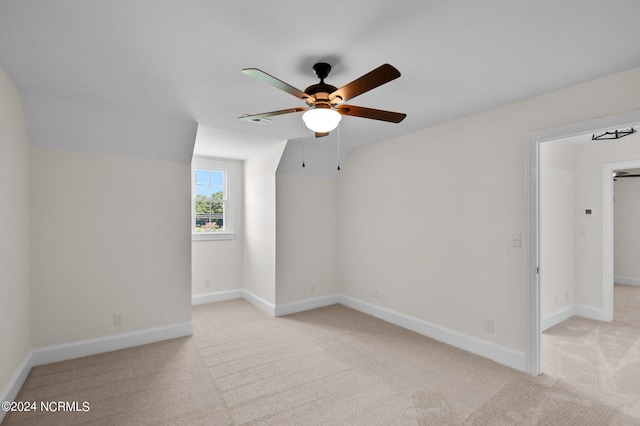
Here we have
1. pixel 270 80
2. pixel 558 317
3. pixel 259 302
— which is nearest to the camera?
pixel 270 80

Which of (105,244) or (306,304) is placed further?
(306,304)

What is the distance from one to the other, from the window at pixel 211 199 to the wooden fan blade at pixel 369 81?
3601mm

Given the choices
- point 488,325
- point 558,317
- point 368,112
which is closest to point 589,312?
point 558,317

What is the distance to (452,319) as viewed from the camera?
335 cm

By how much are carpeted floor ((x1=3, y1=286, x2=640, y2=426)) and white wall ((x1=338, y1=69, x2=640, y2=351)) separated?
20.2 inches

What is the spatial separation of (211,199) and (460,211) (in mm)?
3787

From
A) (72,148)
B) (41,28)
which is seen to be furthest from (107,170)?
(41,28)

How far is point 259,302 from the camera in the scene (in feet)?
15.5

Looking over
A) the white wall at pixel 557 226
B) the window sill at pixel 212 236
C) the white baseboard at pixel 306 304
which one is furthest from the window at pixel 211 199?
the white wall at pixel 557 226

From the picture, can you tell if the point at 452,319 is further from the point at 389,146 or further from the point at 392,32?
the point at 392,32

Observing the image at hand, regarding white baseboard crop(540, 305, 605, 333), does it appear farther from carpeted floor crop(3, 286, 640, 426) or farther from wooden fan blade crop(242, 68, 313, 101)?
wooden fan blade crop(242, 68, 313, 101)

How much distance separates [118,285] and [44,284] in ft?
1.93

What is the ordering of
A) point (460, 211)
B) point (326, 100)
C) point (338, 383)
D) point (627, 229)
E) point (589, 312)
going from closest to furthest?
point (326, 100)
point (338, 383)
point (460, 211)
point (589, 312)
point (627, 229)

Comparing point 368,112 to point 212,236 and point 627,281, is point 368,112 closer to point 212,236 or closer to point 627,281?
point 212,236
